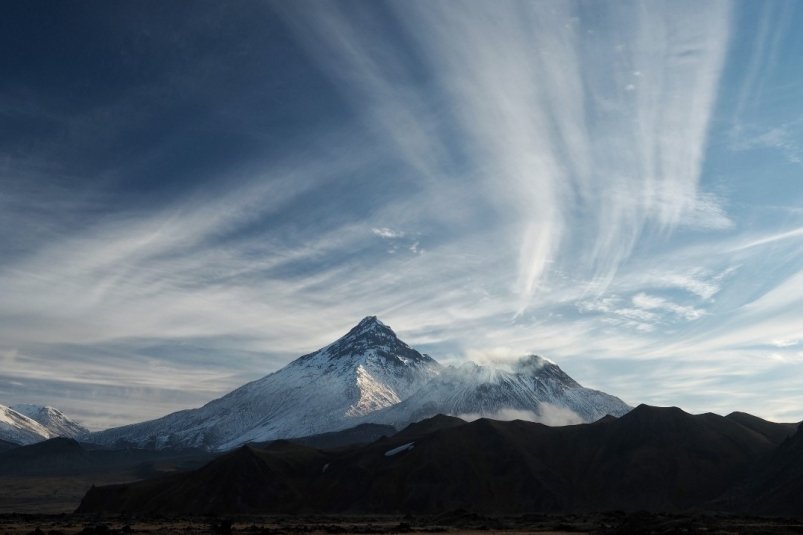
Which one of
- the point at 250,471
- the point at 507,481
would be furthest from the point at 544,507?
the point at 250,471

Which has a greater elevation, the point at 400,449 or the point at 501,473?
the point at 400,449

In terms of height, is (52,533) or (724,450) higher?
(724,450)

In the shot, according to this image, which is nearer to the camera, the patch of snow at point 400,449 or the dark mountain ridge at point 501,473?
the dark mountain ridge at point 501,473

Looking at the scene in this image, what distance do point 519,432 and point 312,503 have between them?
62.3m

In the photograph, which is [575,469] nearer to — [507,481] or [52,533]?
[507,481]

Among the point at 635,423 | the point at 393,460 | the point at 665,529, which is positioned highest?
the point at 635,423

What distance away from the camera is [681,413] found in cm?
17875

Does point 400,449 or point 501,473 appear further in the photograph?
point 400,449

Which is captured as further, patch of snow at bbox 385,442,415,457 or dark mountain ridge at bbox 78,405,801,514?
patch of snow at bbox 385,442,415,457

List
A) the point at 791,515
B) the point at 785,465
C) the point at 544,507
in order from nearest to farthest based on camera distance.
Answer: the point at 791,515 → the point at 785,465 → the point at 544,507

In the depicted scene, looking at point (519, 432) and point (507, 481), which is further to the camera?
point (519, 432)

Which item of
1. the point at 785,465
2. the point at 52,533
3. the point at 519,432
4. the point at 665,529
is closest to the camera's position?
the point at 665,529

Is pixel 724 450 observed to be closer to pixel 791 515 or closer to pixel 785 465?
pixel 785 465

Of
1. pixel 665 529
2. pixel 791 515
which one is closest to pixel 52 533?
pixel 665 529
